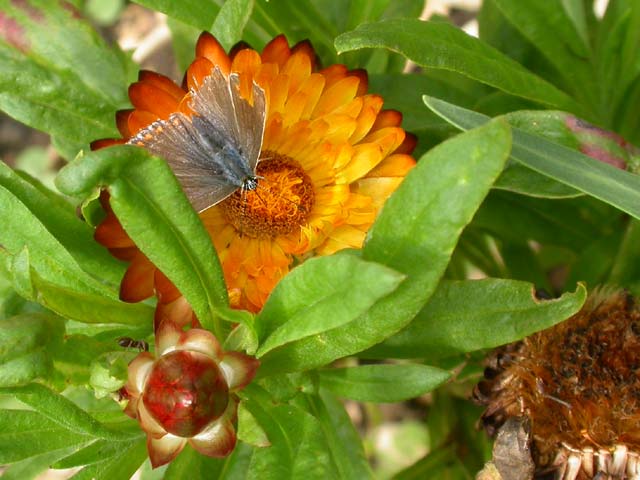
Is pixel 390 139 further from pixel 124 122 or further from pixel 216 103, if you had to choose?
pixel 124 122

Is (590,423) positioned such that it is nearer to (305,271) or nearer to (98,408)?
(305,271)

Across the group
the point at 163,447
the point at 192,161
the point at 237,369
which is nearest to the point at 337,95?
the point at 192,161

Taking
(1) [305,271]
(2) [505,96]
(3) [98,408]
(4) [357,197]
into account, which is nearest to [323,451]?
(1) [305,271]

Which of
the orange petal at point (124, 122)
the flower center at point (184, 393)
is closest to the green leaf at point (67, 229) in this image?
the orange petal at point (124, 122)

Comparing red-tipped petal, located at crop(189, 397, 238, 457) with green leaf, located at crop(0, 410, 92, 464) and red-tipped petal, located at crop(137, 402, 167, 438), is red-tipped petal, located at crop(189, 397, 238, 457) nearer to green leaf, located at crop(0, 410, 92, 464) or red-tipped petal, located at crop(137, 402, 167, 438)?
red-tipped petal, located at crop(137, 402, 167, 438)

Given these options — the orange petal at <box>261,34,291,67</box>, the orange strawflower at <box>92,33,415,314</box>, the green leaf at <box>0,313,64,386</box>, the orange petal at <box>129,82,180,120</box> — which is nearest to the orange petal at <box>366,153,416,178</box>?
the orange strawflower at <box>92,33,415,314</box>
